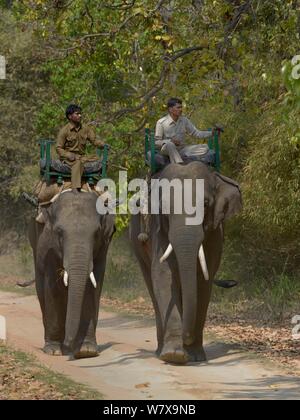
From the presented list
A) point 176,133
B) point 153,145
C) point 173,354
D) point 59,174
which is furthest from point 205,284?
point 59,174

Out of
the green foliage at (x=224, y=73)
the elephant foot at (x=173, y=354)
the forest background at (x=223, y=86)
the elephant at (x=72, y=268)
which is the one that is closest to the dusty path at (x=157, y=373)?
the elephant foot at (x=173, y=354)

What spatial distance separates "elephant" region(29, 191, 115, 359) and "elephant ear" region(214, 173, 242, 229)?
1492 mm

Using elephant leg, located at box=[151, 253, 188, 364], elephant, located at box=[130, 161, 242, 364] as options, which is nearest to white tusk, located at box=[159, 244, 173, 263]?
elephant, located at box=[130, 161, 242, 364]

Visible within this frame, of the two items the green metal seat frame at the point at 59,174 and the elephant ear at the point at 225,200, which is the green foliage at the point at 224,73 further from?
the green metal seat frame at the point at 59,174

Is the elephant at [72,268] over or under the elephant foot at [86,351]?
over

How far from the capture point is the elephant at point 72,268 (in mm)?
14008

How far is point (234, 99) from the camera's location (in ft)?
75.2

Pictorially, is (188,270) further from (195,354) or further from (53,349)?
(53,349)

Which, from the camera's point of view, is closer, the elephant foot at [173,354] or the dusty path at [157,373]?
the dusty path at [157,373]

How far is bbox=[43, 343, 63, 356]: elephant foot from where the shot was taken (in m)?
15.1

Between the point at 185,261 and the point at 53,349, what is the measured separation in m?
2.71

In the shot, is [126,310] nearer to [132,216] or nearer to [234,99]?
[234,99]

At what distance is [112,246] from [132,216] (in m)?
13.3
